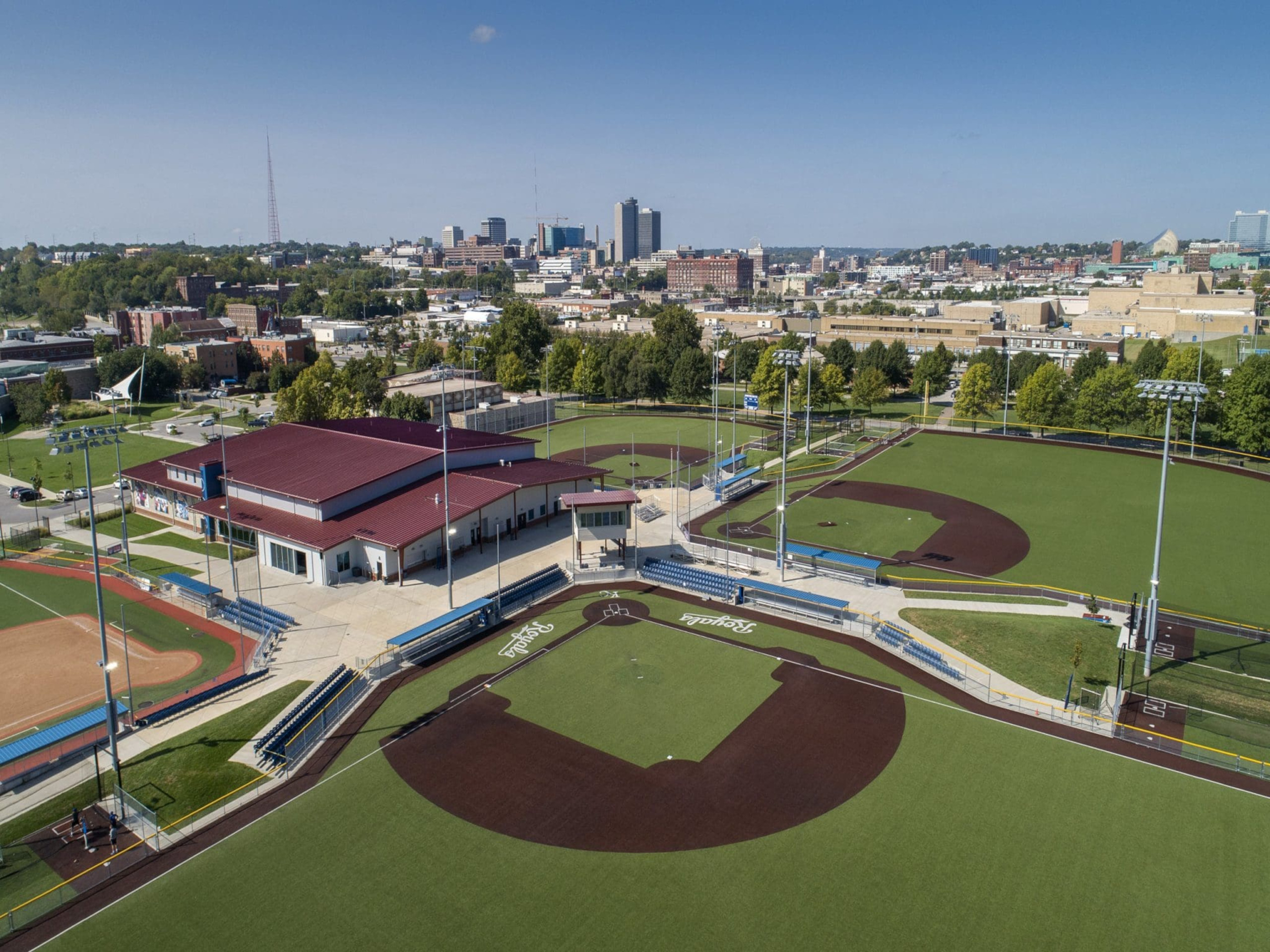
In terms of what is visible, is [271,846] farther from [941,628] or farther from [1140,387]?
[1140,387]

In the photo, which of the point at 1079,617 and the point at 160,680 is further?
the point at 1079,617

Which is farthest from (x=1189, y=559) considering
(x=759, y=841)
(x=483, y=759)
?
(x=483, y=759)

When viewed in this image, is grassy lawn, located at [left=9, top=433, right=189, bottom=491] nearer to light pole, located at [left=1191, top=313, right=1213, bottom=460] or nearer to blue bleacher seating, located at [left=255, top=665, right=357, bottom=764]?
blue bleacher seating, located at [left=255, top=665, right=357, bottom=764]

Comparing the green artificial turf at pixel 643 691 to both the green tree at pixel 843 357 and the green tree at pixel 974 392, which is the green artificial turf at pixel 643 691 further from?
the green tree at pixel 843 357

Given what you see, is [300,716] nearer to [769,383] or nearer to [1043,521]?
[1043,521]

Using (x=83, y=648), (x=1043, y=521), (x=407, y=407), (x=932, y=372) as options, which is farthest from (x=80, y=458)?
(x=932, y=372)

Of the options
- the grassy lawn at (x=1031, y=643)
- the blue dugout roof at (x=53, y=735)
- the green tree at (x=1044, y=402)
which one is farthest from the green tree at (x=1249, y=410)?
the blue dugout roof at (x=53, y=735)

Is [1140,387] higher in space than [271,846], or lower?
higher
